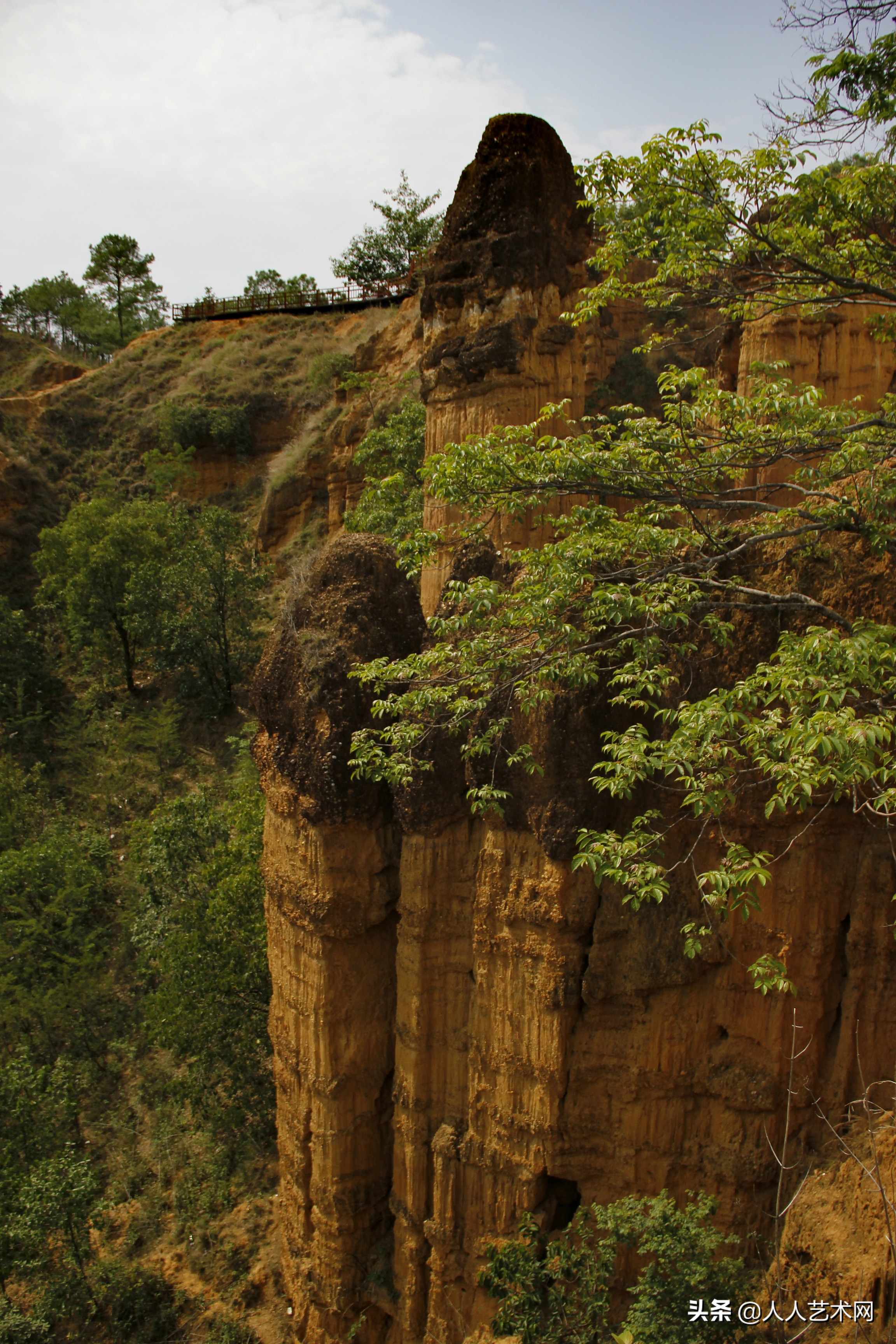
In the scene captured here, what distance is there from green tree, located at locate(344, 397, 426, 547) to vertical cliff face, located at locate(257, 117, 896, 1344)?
7.98m

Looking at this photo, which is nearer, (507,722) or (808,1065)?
(808,1065)

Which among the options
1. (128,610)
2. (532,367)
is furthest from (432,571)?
(128,610)

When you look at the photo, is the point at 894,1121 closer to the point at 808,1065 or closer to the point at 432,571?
the point at 808,1065

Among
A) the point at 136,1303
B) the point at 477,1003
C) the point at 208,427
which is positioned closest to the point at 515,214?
the point at 477,1003

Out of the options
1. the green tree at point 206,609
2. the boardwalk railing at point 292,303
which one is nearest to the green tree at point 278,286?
the boardwalk railing at point 292,303

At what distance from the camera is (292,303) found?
4028 centimetres

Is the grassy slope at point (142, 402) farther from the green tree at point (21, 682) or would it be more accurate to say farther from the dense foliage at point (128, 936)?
the dense foliage at point (128, 936)

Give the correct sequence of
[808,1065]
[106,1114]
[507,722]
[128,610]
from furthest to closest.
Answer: [128,610] < [106,1114] < [507,722] < [808,1065]

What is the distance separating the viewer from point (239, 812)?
1391cm

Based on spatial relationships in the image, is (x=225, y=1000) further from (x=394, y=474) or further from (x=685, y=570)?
(x=394, y=474)

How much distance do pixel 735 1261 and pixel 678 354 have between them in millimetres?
21808

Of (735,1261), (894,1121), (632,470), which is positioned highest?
(632,470)

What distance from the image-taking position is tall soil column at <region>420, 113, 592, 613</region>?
13.5 m

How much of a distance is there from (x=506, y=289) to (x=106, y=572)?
1376cm
